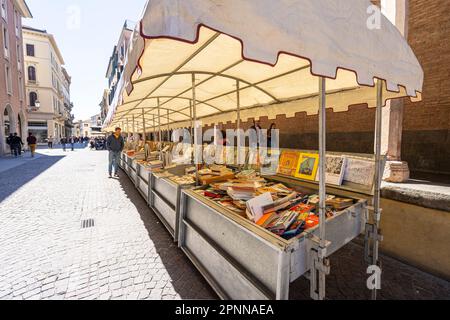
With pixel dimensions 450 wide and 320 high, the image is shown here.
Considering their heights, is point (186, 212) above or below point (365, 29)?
below

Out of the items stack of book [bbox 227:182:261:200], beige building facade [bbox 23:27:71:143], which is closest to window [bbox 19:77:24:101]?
beige building facade [bbox 23:27:71:143]

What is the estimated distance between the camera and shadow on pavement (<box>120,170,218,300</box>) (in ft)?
9.21

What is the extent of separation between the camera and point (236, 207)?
3.02 m

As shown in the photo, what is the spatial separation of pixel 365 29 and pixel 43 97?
53325 millimetres

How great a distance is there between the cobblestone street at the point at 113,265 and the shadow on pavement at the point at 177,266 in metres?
0.01

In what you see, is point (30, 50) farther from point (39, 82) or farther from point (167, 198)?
point (167, 198)

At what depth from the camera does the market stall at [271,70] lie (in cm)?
160

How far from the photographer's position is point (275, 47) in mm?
1694

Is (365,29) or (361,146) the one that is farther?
(361,146)

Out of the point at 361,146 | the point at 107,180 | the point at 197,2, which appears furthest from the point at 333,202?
the point at 107,180

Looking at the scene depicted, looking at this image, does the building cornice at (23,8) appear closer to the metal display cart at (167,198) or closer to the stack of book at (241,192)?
the metal display cart at (167,198)

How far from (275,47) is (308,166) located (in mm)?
2571

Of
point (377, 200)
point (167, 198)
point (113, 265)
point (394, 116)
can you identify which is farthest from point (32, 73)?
point (377, 200)

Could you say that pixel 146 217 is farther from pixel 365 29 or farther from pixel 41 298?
pixel 365 29
